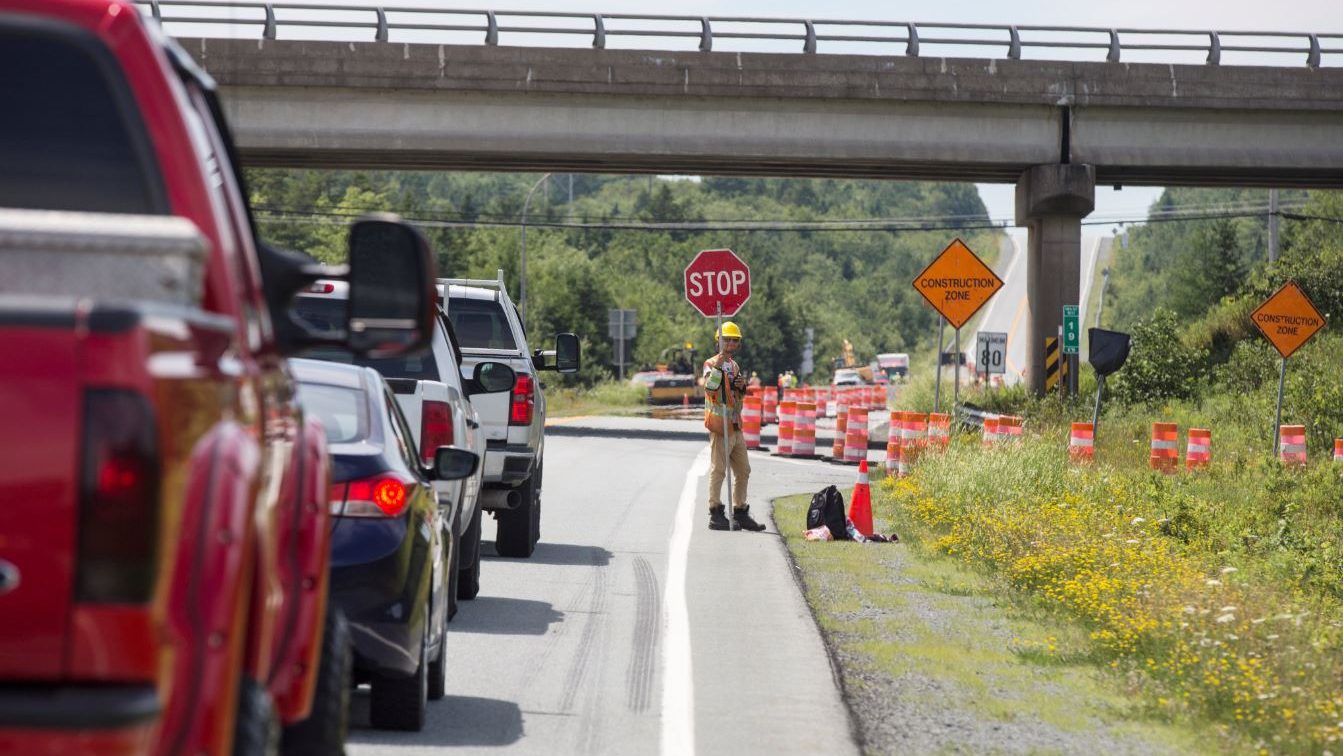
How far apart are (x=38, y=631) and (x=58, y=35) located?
152 centimetres

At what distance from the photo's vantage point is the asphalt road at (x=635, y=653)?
7922 mm

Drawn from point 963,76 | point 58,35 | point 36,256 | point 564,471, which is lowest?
point 564,471

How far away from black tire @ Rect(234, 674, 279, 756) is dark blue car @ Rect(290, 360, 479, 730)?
127 inches

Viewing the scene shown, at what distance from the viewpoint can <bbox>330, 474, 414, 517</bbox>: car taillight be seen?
7.38 metres

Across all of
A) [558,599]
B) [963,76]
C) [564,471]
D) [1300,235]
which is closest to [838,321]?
[1300,235]

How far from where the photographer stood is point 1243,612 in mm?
10219

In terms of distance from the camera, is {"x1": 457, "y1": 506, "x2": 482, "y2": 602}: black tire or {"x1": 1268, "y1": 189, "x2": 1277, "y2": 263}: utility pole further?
{"x1": 1268, "y1": 189, "x2": 1277, "y2": 263}: utility pole

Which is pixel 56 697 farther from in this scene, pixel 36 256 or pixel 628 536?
pixel 628 536

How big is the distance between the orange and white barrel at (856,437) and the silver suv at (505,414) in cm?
1423

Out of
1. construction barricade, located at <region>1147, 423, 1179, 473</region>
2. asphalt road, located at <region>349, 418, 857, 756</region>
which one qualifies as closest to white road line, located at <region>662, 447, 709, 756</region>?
asphalt road, located at <region>349, 418, 857, 756</region>

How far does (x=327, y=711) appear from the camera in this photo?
16.1 feet

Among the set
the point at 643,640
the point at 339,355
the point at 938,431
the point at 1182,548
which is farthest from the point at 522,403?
the point at 938,431

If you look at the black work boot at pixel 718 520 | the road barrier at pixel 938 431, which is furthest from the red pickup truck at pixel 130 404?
the road barrier at pixel 938 431

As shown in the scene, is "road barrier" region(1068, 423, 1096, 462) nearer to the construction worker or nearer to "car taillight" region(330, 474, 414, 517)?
the construction worker
